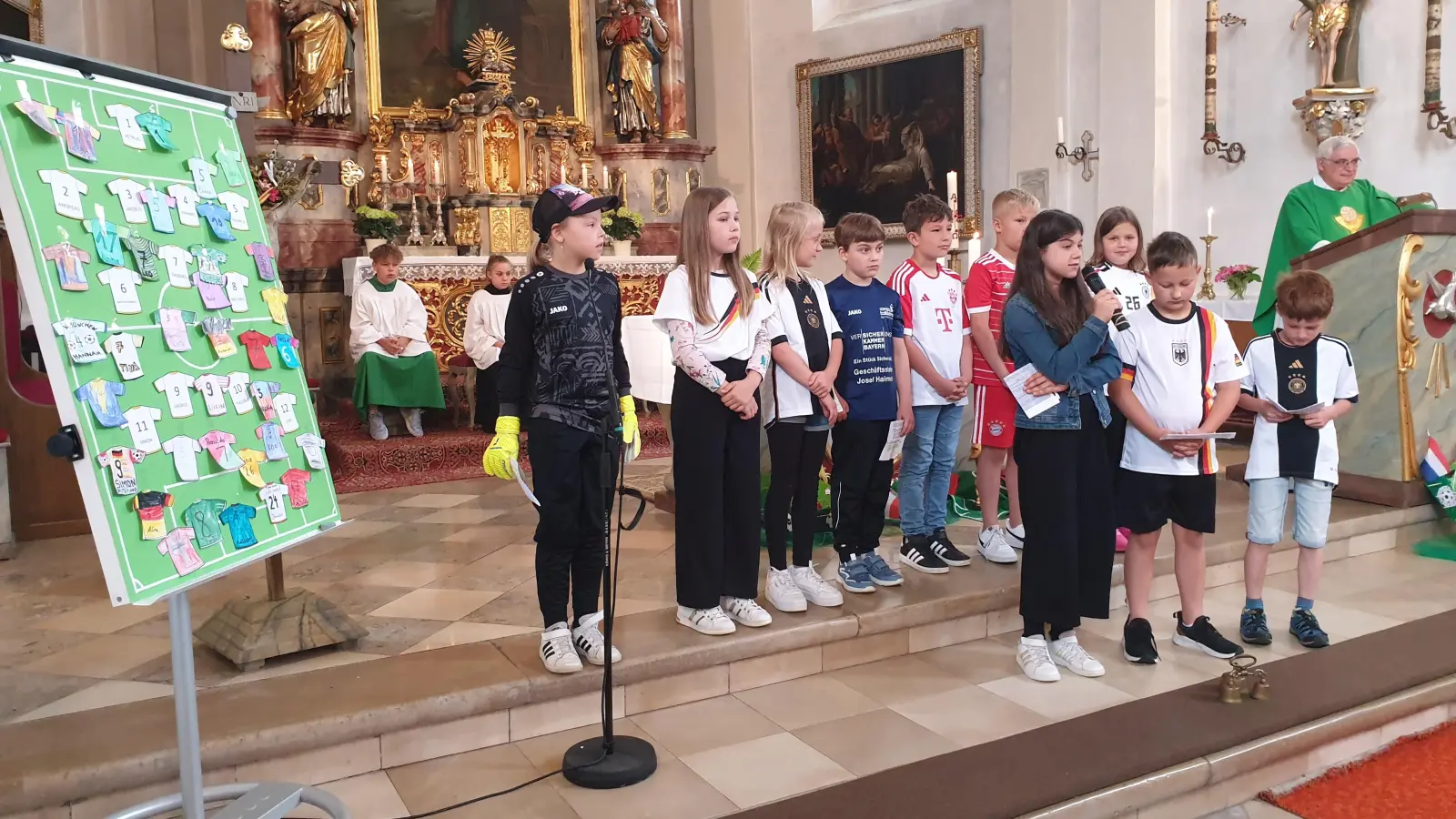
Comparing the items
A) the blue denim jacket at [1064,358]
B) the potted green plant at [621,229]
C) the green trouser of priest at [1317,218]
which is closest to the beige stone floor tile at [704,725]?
the blue denim jacket at [1064,358]

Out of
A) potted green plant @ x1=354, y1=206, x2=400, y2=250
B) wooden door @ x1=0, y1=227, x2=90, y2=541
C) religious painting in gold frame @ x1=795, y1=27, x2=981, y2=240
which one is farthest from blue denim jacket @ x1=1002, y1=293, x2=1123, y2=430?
religious painting in gold frame @ x1=795, y1=27, x2=981, y2=240

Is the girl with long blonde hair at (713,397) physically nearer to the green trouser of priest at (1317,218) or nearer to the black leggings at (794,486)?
the black leggings at (794,486)

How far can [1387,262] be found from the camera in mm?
5008

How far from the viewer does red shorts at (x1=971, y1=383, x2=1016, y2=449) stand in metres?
4.11

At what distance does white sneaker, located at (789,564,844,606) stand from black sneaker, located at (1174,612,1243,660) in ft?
3.68

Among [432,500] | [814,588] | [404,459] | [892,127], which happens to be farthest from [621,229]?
[814,588]

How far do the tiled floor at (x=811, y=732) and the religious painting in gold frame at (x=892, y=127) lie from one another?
6.58m

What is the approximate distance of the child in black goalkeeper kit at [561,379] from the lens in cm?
299

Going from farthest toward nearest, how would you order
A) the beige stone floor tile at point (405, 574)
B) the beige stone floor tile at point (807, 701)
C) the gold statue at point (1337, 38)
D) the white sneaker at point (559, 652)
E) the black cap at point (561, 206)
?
the gold statue at point (1337, 38) → the beige stone floor tile at point (405, 574) → the beige stone floor tile at point (807, 701) → the white sneaker at point (559, 652) → the black cap at point (561, 206)

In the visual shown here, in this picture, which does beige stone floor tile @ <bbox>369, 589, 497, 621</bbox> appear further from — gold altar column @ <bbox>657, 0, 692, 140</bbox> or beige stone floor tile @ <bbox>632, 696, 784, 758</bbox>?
gold altar column @ <bbox>657, 0, 692, 140</bbox>

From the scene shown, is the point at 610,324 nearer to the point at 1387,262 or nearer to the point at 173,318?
the point at 173,318

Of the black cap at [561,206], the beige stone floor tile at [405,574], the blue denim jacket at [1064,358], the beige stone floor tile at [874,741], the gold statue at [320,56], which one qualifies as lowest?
the beige stone floor tile at [874,741]

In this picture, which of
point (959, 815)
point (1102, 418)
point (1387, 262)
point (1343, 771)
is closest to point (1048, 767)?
point (959, 815)

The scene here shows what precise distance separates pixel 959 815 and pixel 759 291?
1.65 metres
